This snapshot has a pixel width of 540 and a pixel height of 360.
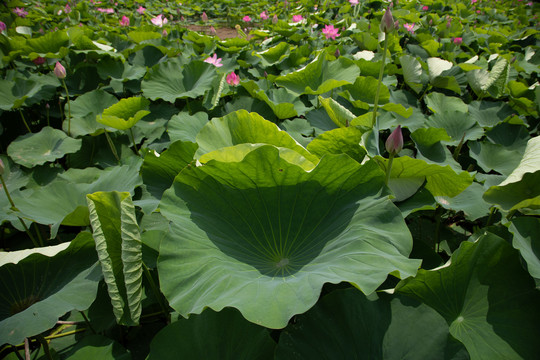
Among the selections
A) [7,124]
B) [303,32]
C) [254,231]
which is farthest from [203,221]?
[303,32]

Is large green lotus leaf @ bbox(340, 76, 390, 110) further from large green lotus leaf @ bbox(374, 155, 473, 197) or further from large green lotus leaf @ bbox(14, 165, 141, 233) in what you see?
large green lotus leaf @ bbox(14, 165, 141, 233)

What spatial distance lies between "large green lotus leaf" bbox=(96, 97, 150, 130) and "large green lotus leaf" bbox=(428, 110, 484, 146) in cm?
146

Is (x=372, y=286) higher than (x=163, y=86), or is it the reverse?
(x=372, y=286)

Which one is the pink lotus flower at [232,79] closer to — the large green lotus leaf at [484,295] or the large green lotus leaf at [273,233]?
the large green lotus leaf at [273,233]

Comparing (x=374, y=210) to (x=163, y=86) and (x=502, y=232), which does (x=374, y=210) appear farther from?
(x=163, y=86)

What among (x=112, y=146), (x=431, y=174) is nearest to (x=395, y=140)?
(x=431, y=174)

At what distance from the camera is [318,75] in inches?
71.4

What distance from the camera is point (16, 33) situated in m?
2.69

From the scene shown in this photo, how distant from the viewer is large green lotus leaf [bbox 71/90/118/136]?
1839 millimetres

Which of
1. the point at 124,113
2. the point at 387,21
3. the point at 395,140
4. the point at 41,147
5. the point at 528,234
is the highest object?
the point at 387,21

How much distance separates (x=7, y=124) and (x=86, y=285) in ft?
5.58

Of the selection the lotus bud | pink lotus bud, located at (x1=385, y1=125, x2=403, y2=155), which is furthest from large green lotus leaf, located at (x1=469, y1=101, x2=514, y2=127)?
pink lotus bud, located at (x1=385, y1=125, x2=403, y2=155)

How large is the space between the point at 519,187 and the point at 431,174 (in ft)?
0.90

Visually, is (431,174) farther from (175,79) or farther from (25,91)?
(25,91)
